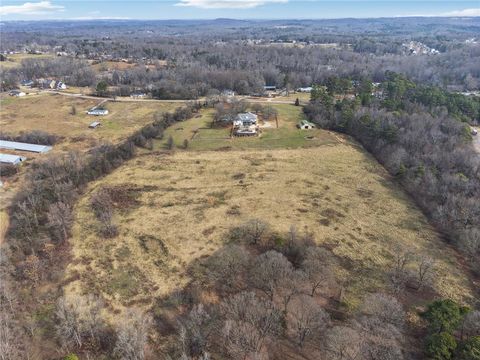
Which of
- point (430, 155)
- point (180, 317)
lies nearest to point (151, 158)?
point (180, 317)

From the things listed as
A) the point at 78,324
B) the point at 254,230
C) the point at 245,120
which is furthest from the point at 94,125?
the point at 78,324

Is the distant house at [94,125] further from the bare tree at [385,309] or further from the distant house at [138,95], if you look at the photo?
the bare tree at [385,309]

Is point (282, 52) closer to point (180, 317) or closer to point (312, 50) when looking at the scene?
point (312, 50)

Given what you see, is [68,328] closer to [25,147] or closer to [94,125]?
[25,147]

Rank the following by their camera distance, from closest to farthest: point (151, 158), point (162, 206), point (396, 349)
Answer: point (396, 349) < point (162, 206) < point (151, 158)

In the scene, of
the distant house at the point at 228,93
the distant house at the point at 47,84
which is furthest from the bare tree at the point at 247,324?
the distant house at the point at 47,84

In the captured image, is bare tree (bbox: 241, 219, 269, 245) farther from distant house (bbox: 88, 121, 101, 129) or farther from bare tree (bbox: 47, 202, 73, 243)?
distant house (bbox: 88, 121, 101, 129)

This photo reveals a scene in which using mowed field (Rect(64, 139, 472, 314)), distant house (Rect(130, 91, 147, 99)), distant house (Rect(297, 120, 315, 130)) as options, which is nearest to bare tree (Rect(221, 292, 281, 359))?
mowed field (Rect(64, 139, 472, 314))
